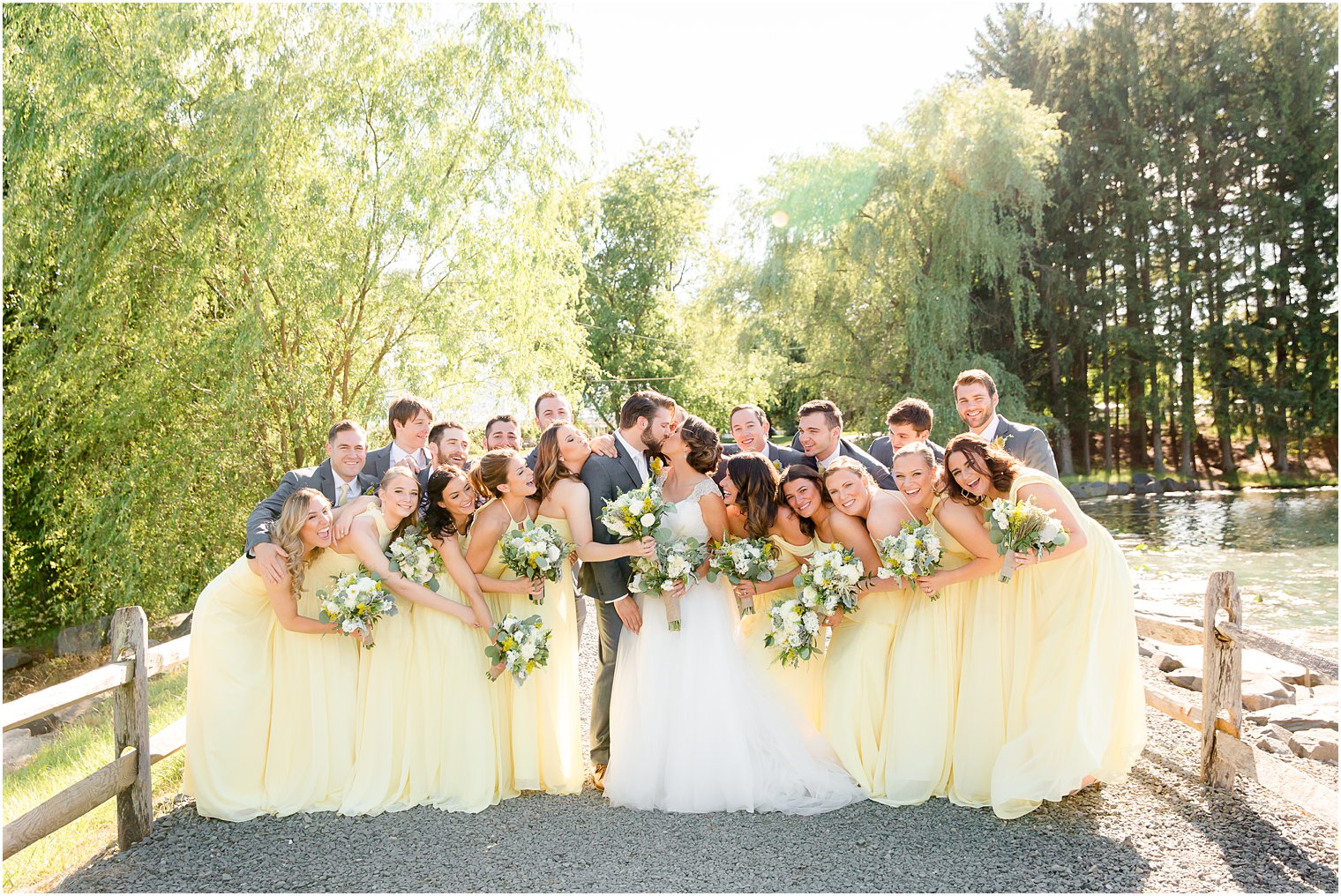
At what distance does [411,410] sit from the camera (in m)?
5.79

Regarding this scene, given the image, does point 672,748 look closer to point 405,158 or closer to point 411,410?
point 411,410

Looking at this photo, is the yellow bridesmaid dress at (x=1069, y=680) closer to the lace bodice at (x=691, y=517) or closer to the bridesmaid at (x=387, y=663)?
the lace bodice at (x=691, y=517)

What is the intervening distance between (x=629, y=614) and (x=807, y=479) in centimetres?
116

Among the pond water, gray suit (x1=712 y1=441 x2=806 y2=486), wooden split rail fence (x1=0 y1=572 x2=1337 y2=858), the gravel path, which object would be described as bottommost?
the pond water

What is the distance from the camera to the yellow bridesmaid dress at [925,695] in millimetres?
4605

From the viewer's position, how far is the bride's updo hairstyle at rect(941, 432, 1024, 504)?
15.3 ft

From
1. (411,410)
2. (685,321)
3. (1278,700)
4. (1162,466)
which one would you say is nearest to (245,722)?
(411,410)

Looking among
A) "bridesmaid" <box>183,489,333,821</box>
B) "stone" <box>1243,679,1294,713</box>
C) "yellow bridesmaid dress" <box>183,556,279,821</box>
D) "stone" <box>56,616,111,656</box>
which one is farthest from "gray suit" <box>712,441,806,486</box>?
"stone" <box>56,616,111,656</box>

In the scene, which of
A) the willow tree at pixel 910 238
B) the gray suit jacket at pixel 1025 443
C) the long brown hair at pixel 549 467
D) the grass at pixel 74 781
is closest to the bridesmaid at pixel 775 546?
the long brown hair at pixel 549 467

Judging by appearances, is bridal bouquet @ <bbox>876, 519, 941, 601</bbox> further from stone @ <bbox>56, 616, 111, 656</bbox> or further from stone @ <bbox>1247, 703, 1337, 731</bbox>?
stone @ <bbox>56, 616, 111, 656</bbox>

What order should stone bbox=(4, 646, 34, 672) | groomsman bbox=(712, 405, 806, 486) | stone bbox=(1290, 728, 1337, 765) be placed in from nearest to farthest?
groomsman bbox=(712, 405, 806, 486) → stone bbox=(1290, 728, 1337, 765) → stone bbox=(4, 646, 34, 672)

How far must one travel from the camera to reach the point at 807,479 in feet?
16.1

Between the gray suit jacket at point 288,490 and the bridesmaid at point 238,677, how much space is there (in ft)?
0.35

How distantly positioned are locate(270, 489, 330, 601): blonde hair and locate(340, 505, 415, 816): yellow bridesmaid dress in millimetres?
299
